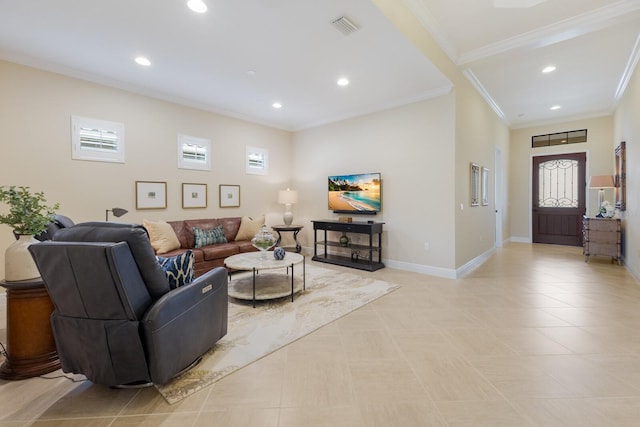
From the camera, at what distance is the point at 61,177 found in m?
3.68

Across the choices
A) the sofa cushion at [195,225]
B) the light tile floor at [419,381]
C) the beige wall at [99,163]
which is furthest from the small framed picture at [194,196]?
the light tile floor at [419,381]

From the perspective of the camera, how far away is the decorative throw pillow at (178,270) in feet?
6.67

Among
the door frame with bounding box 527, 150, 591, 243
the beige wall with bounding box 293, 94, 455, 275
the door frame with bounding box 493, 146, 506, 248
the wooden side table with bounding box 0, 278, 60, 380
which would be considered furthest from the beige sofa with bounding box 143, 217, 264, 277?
the door frame with bounding box 527, 150, 591, 243

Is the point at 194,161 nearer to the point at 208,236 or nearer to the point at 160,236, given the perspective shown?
the point at 208,236

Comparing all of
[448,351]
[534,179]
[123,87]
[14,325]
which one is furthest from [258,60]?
[534,179]

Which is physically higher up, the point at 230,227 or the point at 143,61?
the point at 143,61

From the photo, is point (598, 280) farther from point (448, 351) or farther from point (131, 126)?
point (131, 126)

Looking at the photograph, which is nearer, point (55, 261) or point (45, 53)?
point (55, 261)

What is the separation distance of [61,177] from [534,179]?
9.82 m

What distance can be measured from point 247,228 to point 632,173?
6.23m

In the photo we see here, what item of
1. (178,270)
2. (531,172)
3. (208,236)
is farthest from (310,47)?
(531,172)

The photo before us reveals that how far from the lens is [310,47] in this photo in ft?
10.5

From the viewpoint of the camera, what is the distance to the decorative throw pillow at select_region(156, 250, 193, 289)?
203cm

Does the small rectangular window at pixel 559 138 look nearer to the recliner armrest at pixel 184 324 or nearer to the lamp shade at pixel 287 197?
the lamp shade at pixel 287 197
